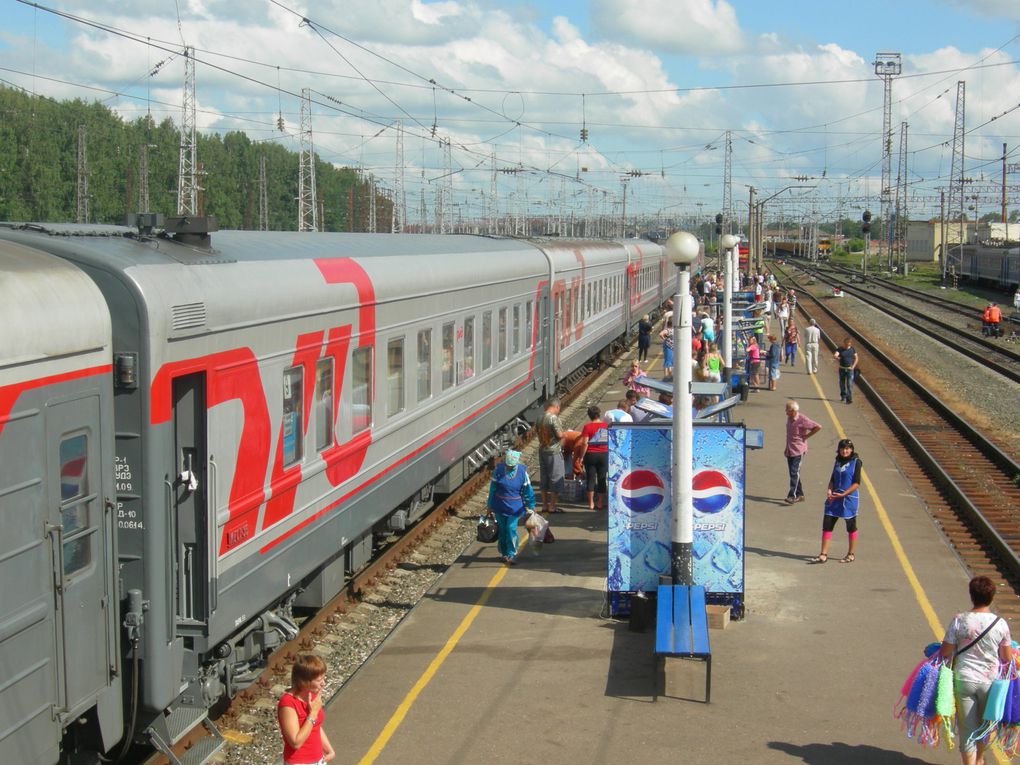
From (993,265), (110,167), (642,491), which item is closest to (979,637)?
(642,491)

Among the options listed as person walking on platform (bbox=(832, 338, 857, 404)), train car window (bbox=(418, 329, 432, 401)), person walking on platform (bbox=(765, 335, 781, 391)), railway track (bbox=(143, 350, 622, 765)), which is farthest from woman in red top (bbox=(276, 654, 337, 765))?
person walking on platform (bbox=(765, 335, 781, 391))

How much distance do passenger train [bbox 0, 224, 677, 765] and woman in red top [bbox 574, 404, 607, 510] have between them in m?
4.02

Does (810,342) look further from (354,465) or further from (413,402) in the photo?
(354,465)

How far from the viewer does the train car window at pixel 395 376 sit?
11.7 m

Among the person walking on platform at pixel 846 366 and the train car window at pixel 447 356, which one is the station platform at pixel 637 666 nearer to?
the train car window at pixel 447 356

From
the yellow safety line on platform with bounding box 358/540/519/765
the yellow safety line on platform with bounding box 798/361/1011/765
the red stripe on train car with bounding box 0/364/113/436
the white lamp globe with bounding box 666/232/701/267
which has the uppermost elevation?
the white lamp globe with bounding box 666/232/701/267

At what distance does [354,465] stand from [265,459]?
85.4 inches

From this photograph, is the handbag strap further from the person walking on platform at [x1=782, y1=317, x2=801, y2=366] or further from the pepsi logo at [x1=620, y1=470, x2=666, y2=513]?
the person walking on platform at [x1=782, y1=317, x2=801, y2=366]

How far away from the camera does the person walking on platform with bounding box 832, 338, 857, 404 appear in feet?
83.0

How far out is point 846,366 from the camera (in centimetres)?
2547

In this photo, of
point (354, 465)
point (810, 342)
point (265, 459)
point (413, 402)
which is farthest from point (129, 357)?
point (810, 342)

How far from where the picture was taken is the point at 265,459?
28.0 feet

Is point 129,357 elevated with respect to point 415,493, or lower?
elevated

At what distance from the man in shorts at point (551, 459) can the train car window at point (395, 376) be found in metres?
3.75
